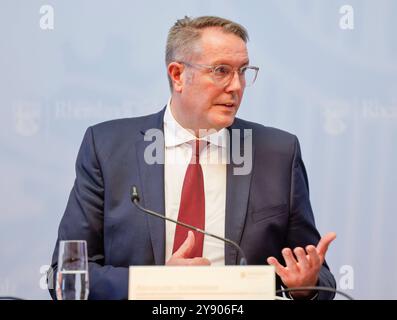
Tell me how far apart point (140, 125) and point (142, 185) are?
0.30 meters

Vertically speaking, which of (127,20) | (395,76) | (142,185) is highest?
(127,20)

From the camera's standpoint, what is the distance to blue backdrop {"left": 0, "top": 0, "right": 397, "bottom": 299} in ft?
11.8

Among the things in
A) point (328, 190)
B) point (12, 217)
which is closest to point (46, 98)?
point (12, 217)

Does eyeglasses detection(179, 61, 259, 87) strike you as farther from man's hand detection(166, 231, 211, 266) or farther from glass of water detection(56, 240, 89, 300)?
glass of water detection(56, 240, 89, 300)

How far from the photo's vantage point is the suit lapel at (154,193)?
295 centimetres

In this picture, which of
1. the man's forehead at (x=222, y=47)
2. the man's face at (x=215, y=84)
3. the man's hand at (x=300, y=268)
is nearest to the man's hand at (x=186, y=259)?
the man's hand at (x=300, y=268)

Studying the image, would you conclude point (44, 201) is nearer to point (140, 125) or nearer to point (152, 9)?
point (140, 125)

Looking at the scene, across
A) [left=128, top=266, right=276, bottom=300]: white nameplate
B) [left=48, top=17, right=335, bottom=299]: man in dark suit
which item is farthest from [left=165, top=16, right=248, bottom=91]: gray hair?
[left=128, top=266, right=276, bottom=300]: white nameplate

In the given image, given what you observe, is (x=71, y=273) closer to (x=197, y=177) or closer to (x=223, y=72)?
(x=197, y=177)

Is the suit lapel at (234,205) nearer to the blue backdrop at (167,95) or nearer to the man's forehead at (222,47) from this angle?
the man's forehead at (222,47)

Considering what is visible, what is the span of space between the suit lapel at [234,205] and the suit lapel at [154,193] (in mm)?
241

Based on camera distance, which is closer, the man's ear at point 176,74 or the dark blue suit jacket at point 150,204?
the dark blue suit jacket at point 150,204

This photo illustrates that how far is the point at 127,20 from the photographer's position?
11.8 feet

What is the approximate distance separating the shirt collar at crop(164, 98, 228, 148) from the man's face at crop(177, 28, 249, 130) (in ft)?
0.17
